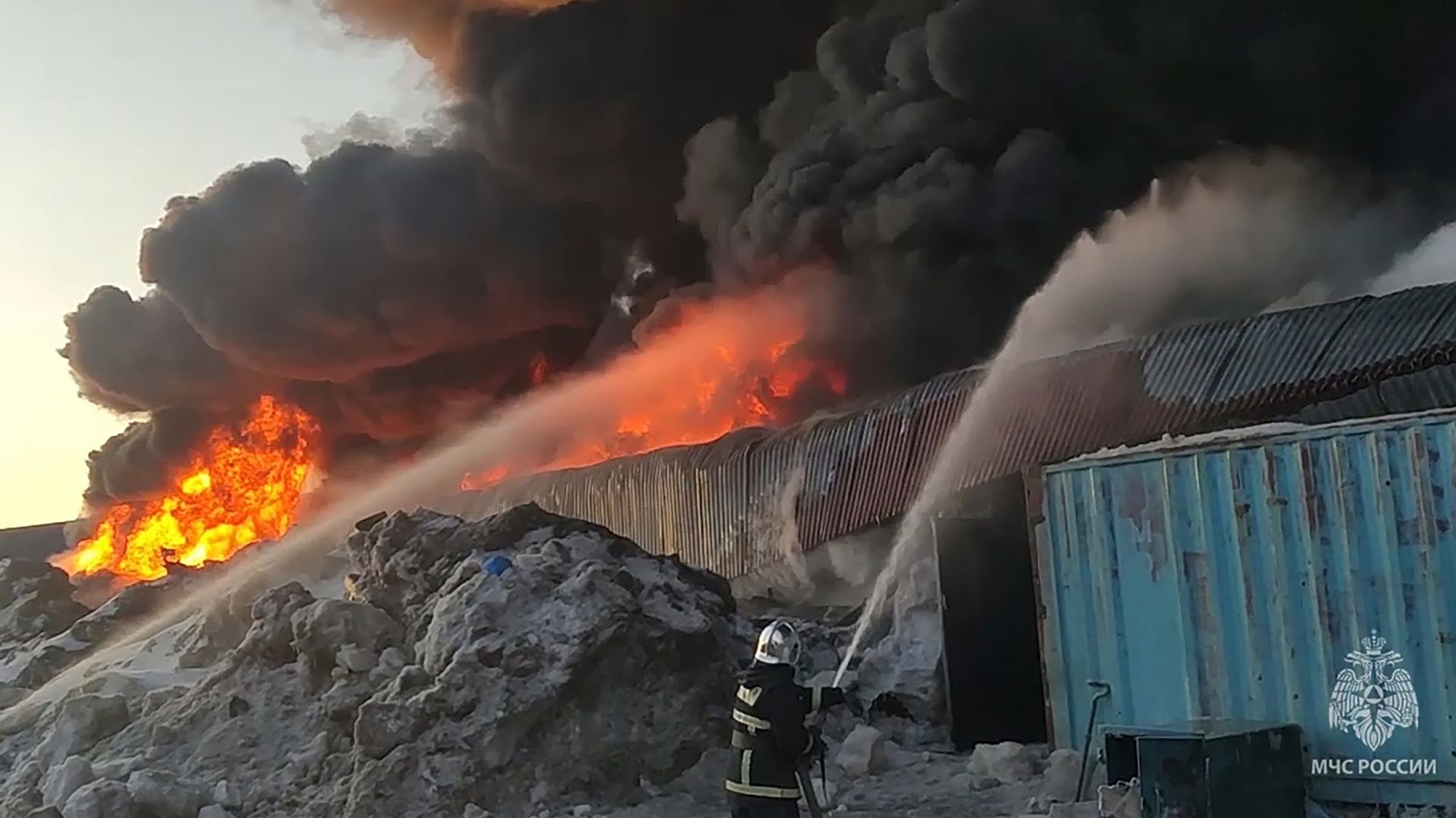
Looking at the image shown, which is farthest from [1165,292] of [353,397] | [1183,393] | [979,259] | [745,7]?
[353,397]

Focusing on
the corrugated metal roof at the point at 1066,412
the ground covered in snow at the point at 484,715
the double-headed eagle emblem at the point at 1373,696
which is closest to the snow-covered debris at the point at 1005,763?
the ground covered in snow at the point at 484,715

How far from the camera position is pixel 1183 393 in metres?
12.2

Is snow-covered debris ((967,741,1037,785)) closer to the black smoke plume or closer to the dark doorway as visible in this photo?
the dark doorway

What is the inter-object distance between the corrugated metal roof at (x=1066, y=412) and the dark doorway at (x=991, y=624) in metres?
1.70

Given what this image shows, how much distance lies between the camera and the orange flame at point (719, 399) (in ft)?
75.8

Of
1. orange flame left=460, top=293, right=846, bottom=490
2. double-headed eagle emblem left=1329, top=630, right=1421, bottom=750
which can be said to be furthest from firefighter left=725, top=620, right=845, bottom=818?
orange flame left=460, top=293, right=846, bottom=490

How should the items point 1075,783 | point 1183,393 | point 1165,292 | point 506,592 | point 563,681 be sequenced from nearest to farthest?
point 1075,783, point 563,681, point 506,592, point 1183,393, point 1165,292

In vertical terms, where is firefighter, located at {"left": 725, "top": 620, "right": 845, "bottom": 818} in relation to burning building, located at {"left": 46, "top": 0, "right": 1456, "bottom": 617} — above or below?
below

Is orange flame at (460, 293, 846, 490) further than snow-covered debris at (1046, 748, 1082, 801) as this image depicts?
Yes

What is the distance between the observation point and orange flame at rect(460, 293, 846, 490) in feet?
75.8

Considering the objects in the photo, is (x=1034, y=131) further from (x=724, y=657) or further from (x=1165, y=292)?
(x=724, y=657)

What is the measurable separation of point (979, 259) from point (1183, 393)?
33.9 ft

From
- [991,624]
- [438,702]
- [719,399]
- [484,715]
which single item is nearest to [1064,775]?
[991,624]

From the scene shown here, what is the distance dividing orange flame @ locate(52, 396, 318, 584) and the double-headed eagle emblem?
24179 millimetres
